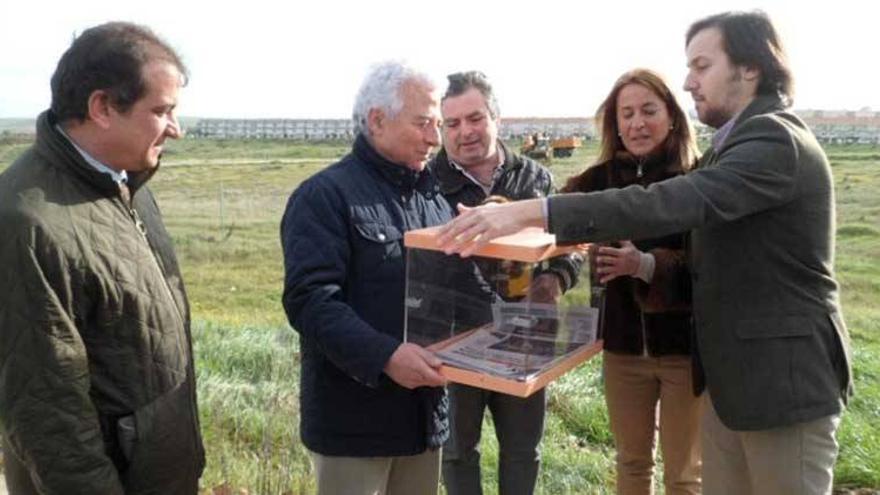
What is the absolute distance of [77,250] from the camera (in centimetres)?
190

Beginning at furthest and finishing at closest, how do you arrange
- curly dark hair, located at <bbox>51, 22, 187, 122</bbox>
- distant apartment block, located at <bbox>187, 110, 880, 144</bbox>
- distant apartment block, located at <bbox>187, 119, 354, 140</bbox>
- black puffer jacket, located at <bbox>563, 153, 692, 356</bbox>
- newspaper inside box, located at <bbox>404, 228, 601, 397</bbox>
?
1. distant apartment block, located at <bbox>187, 119, 354, 140</bbox>
2. distant apartment block, located at <bbox>187, 110, 880, 144</bbox>
3. black puffer jacket, located at <bbox>563, 153, 692, 356</bbox>
4. newspaper inside box, located at <bbox>404, 228, 601, 397</bbox>
5. curly dark hair, located at <bbox>51, 22, 187, 122</bbox>

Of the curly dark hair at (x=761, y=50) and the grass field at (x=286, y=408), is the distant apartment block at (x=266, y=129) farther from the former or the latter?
the curly dark hair at (x=761, y=50)

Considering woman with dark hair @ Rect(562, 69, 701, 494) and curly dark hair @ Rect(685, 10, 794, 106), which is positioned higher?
curly dark hair @ Rect(685, 10, 794, 106)

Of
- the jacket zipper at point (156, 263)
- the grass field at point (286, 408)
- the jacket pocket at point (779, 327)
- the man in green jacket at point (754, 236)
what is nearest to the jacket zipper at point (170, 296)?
the jacket zipper at point (156, 263)

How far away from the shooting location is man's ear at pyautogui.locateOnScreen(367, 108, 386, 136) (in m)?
2.49

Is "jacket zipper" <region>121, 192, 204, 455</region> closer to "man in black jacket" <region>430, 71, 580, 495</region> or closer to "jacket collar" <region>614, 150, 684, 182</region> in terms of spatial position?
"man in black jacket" <region>430, 71, 580, 495</region>

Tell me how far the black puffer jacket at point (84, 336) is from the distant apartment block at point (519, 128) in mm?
69083

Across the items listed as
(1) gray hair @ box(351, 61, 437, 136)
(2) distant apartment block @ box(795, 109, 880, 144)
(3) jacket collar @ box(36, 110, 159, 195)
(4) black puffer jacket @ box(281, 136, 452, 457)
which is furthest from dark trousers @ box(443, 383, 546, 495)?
(2) distant apartment block @ box(795, 109, 880, 144)

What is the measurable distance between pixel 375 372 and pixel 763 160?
133 centimetres

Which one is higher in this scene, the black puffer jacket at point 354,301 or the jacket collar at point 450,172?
the jacket collar at point 450,172

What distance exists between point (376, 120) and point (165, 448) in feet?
3.89

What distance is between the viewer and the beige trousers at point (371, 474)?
2537mm

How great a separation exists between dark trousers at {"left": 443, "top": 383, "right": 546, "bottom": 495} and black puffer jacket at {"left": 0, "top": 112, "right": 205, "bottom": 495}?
1.42 meters

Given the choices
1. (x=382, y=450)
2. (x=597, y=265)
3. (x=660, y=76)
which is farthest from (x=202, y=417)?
(x=660, y=76)
